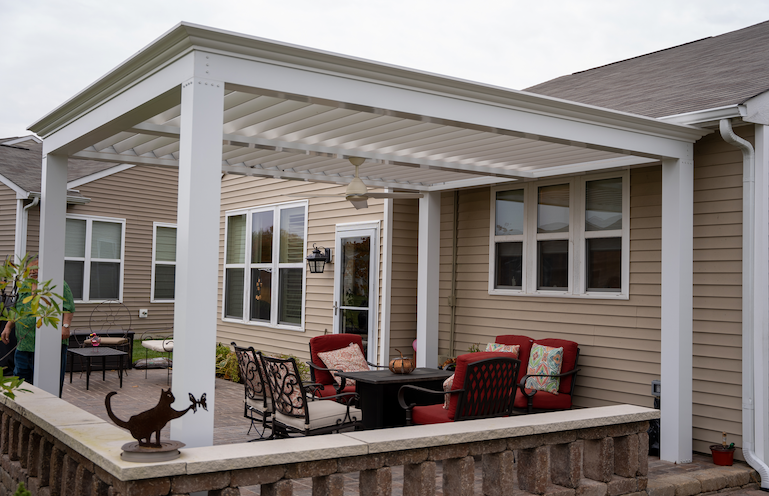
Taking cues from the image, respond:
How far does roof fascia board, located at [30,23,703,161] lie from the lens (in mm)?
3836

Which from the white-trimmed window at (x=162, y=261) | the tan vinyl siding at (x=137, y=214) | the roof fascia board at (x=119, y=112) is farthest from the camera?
the white-trimmed window at (x=162, y=261)

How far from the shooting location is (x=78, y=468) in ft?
11.9

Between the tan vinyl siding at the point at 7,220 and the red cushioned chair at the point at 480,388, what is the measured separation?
11.1 metres

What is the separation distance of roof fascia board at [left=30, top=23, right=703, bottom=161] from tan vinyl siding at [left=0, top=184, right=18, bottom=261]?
8.59 metres

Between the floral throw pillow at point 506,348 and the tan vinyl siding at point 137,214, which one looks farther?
the tan vinyl siding at point 137,214

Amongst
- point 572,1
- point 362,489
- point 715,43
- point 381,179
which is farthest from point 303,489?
point 572,1

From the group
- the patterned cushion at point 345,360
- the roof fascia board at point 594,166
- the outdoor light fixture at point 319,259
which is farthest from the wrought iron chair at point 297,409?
the outdoor light fixture at point 319,259

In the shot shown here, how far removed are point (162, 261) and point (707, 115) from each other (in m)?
13.1

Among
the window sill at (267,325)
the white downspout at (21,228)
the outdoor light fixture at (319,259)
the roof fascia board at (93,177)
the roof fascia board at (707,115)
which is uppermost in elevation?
the roof fascia board at (93,177)

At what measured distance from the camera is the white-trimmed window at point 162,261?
1572 cm

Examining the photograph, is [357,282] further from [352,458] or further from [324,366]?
[352,458]

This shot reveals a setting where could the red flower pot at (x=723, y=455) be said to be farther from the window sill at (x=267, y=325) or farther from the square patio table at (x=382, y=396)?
the window sill at (x=267, y=325)

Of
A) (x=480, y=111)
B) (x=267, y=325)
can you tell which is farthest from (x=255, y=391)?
(x=267, y=325)

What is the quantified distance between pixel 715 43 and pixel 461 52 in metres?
34.2
